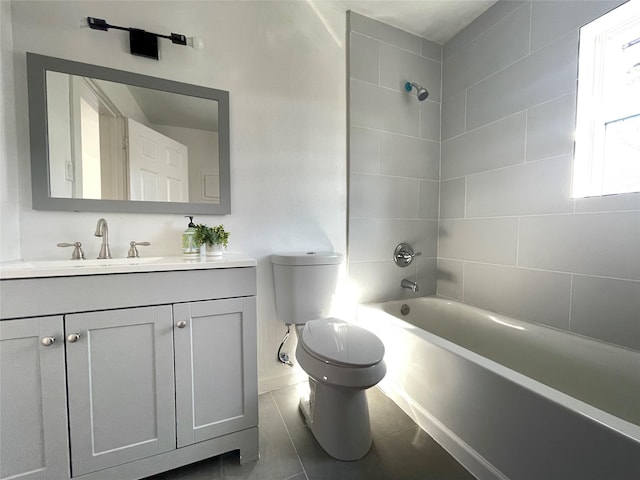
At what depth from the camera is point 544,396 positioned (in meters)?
0.80

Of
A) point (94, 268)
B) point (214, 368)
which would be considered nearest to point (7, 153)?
point (94, 268)

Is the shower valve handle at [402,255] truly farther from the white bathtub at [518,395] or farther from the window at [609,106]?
the window at [609,106]

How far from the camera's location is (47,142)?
1117 mm

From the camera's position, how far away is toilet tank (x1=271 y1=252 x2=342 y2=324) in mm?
1404

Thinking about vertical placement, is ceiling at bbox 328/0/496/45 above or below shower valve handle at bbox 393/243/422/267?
above

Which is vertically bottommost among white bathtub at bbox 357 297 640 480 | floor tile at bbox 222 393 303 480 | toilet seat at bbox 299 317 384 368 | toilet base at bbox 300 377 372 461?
floor tile at bbox 222 393 303 480

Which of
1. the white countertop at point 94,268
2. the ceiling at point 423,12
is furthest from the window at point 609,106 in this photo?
the white countertop at point 94,268

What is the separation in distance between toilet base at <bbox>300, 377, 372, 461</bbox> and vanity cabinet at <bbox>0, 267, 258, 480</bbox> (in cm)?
30

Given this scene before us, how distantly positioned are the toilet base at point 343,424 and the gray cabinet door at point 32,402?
92cm

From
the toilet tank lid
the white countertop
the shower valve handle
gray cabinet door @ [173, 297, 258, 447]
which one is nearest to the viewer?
the white countertop

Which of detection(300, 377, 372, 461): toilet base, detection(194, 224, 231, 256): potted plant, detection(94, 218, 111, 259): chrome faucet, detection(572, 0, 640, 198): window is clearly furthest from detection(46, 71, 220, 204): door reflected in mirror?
detection(572, 0, 640, 198): window

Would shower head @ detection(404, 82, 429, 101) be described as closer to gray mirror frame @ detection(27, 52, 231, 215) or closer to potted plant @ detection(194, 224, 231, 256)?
gray mirror frame @ detection(27, 52, 231, 215)

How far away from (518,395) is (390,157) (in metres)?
1.47

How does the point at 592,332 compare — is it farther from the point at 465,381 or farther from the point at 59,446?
the point at 59,446
